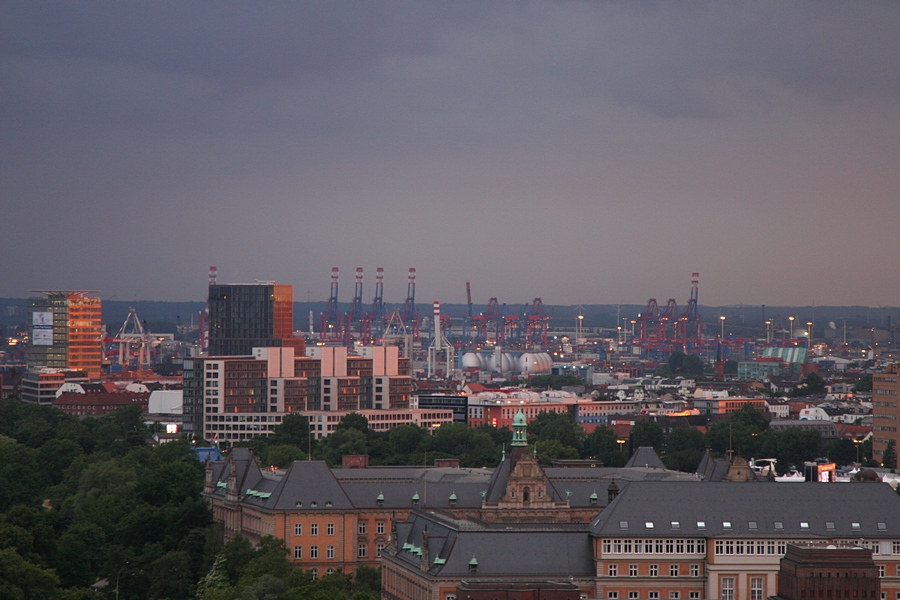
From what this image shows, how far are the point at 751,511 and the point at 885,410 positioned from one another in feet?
278

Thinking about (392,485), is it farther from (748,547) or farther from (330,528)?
(748,547)

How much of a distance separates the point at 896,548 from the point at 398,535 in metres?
24.2

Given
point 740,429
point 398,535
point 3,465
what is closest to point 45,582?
point 398,535

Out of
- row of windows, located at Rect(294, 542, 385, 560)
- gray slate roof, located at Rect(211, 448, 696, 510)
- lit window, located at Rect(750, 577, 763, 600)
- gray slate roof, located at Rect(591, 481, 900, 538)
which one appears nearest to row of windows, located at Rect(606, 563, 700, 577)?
gray slate roof, located at Rect(591, 481, 900, 538)

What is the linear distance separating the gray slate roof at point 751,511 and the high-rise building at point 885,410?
7724 cm

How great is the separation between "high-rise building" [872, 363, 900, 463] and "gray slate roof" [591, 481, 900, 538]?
77242 mm

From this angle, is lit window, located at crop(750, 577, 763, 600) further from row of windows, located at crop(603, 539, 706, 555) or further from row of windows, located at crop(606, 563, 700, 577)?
row of windows, located at crop(603, 539, 706, 555)

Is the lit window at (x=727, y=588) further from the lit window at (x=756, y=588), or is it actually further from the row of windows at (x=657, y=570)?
the row of windows at (x=657, y=570)

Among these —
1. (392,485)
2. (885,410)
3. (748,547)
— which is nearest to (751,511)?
(748,547)

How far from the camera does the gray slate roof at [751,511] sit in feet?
316

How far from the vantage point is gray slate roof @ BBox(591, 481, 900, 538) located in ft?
316

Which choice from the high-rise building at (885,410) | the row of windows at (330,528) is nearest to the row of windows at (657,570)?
the row of windows at (330,528)

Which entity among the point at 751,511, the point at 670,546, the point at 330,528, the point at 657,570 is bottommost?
the point at 330,528

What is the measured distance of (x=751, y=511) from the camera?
319 ft
